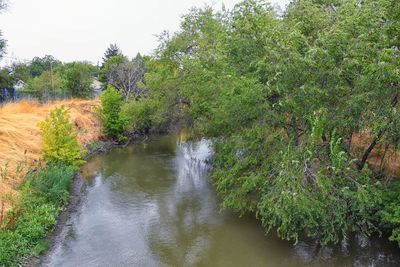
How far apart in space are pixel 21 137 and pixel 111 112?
11011mm

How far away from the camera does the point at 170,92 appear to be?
73.5 feet

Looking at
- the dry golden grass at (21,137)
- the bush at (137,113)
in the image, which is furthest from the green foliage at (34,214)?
the bush at (137,113)

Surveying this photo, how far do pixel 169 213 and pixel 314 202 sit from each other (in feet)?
23.3

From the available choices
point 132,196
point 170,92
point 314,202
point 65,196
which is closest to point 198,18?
point 170,92

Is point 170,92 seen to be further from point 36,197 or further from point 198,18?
point 36,197

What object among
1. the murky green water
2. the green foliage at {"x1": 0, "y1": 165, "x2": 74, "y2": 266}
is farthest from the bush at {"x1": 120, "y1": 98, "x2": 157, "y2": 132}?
the green foliage at {"x1": 0, "y1": 165, "x2": 74, "y2": 266}

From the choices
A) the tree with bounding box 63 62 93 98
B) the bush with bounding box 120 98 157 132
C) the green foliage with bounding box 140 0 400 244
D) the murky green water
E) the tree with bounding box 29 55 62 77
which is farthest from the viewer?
the tree with bounding box 29 55 62 77

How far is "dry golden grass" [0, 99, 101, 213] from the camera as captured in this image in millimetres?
14008

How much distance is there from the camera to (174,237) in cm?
1279

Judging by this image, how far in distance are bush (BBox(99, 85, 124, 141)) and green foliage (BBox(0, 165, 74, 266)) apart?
500 inches

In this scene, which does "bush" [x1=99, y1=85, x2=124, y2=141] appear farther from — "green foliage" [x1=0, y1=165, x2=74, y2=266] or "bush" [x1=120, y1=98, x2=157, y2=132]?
"green foliage" [x1=0, y1=165, x2=74, y2=266]

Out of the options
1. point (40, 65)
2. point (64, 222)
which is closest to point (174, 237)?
point (64, 222)

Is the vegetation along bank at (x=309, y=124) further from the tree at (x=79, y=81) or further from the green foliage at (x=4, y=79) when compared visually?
the tree at (x=79, y=81)

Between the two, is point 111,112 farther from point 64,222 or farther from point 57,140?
point 64,222
